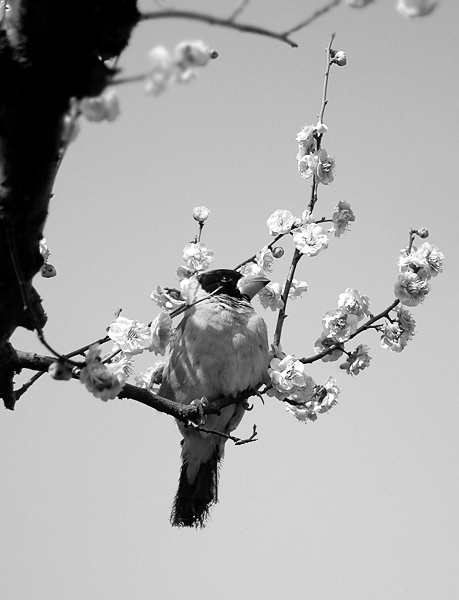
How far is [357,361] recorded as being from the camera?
3.59 m

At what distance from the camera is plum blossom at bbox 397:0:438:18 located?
117cm

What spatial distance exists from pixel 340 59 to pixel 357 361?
1.68 metres

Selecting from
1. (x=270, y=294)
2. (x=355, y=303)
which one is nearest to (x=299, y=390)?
(x=355, y=303)

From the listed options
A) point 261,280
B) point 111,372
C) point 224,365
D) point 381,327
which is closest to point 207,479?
point 224,365

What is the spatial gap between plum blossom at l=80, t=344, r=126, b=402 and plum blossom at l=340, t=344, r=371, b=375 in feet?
5.67

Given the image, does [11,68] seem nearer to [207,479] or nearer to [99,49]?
[99,49]

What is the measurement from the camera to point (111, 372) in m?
2.16

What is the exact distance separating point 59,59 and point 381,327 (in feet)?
7.68

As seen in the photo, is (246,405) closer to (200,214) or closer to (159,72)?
(200,214)

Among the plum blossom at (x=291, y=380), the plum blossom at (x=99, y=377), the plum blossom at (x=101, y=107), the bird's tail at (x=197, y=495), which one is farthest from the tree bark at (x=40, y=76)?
the bird's tail at (x=197, y=495)

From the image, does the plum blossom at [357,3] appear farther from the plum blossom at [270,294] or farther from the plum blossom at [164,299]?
the plum blossom at [270,294]

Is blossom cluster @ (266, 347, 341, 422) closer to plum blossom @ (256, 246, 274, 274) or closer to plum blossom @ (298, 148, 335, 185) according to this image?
plum blossom @ (256, 246, 274, 274)

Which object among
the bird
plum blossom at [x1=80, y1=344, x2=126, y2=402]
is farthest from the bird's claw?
plum blossom at [x1=80, y1=344, x2=126, y2=402]

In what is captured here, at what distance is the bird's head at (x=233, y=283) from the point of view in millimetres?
4090
